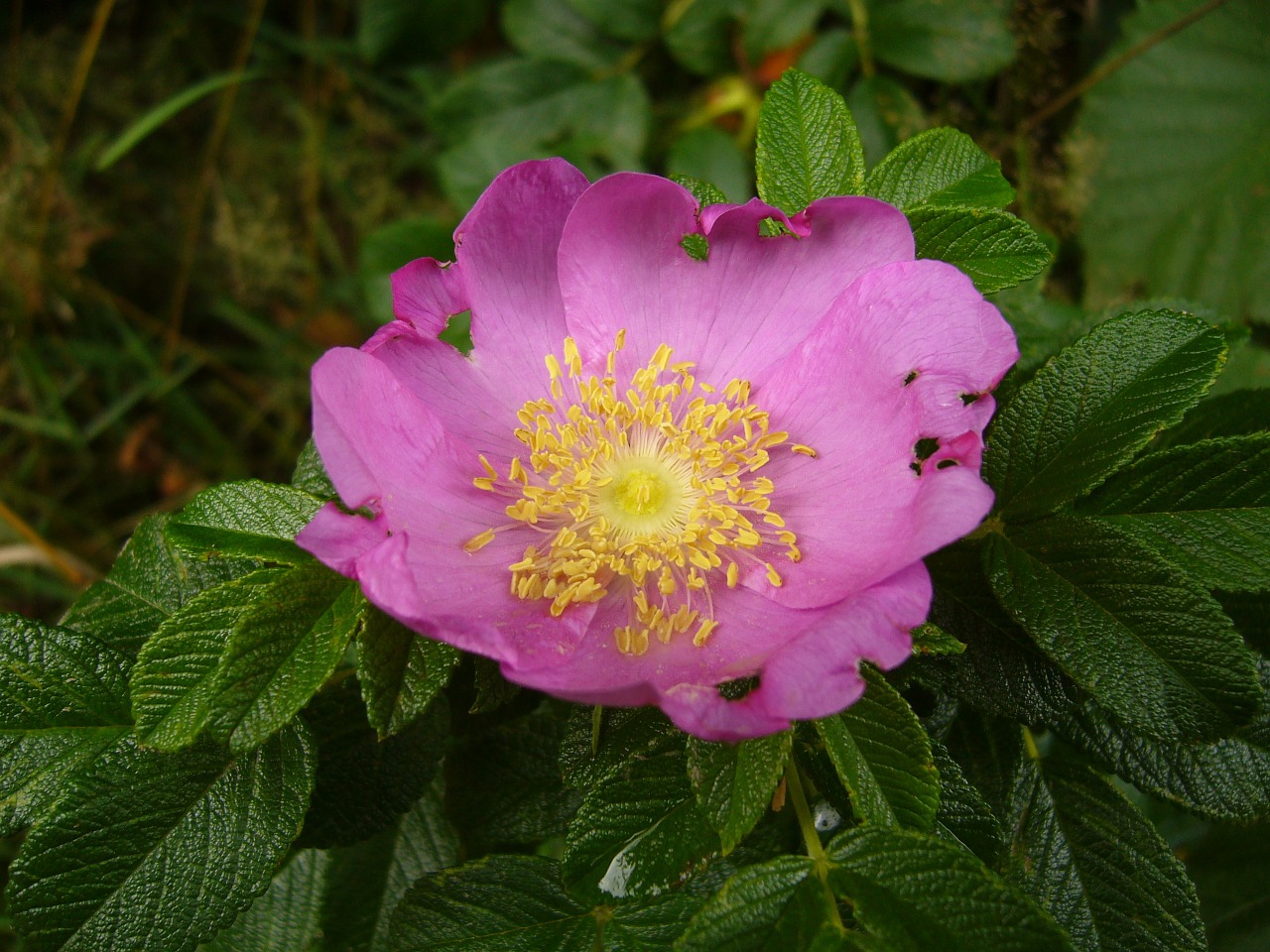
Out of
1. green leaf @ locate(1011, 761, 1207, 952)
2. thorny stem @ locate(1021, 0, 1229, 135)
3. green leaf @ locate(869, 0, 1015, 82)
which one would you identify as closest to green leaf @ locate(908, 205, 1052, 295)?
green leaf @ locate(1011, 761, 1207, 952)

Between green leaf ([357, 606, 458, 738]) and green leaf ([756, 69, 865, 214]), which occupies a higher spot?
green leaf ([756, 69, 865, 214])

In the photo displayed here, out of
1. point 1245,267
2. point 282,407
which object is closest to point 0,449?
point 282,407

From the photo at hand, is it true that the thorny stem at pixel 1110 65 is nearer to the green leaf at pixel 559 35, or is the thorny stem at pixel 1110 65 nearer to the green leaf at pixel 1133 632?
the green leaf at pixel 559 35

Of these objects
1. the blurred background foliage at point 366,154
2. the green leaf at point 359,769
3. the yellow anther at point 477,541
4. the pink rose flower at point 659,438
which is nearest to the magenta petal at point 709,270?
the pink rose flower at point 659,438

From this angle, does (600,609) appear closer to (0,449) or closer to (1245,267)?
(1245,267)

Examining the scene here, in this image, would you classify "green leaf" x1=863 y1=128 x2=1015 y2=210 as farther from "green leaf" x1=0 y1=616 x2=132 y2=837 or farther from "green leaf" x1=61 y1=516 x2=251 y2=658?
"green leaf" x1=0 y1=616 x2=132 y2=837

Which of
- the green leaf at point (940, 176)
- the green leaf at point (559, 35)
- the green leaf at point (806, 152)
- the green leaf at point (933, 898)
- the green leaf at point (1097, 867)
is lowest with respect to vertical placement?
the green leaf at point (1097, 867)
